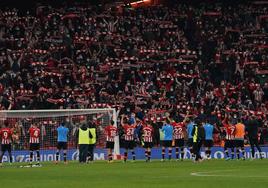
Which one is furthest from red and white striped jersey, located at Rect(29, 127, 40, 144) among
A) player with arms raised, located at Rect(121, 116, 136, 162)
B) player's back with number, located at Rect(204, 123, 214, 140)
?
player's back with number, located at Rect(204, 123, 214, 140)

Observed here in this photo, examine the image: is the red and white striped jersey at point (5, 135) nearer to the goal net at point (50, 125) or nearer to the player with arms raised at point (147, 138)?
the goal net at point (50, 125)

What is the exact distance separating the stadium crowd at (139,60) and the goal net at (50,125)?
7.99 feet

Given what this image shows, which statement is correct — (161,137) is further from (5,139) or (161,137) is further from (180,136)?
(5,139)

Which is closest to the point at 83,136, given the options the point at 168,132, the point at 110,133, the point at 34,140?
the point at 110,133

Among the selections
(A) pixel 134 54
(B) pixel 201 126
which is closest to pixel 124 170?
(B) pixel 201 126

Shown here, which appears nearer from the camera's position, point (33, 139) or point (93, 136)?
point (33, 139)

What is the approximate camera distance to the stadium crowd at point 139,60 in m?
47.6

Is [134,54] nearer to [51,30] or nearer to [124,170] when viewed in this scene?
[51,30]

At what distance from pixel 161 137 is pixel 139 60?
899 centimetres

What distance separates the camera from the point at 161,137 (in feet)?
145

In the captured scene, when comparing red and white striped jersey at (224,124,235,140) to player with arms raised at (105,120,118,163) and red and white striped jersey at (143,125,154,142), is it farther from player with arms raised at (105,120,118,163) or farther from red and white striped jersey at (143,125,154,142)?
player with arms raised at (105,120,118,163)

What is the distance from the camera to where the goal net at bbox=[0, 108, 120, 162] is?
42.3 metres

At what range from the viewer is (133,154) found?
43.0 meters

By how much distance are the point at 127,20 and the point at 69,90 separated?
951cm
